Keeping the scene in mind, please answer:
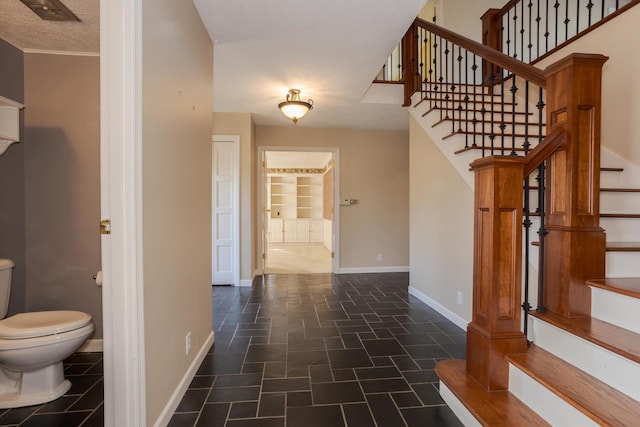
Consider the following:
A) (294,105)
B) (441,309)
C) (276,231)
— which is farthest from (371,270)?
(276,231)

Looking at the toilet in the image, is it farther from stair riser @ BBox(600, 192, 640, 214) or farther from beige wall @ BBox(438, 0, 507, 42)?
beige wall @ BBox(438, 0, 507, 42)

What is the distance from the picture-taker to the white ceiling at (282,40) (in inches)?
81.2

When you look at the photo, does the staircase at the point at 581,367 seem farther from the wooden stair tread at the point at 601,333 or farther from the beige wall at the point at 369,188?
the beige wall at the point at 369,188

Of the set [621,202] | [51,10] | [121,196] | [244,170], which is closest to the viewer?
[121,196]

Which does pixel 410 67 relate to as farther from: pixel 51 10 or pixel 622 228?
pixel 51 10

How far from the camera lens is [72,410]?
1689mm

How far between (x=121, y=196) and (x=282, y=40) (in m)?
1.96

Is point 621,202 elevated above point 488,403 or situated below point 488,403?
above

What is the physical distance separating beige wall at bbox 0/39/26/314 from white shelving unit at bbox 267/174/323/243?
7.44 meters

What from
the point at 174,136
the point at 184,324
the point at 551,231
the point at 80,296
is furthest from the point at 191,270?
the point at 551,231

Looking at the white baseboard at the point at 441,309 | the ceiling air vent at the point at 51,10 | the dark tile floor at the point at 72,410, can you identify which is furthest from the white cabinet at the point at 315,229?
the ceiling air vent at the point at 51,10

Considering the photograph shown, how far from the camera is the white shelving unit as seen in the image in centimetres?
978

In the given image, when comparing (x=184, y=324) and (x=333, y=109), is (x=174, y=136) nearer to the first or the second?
(x=184, y=324)

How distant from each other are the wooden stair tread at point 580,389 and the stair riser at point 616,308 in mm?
314
